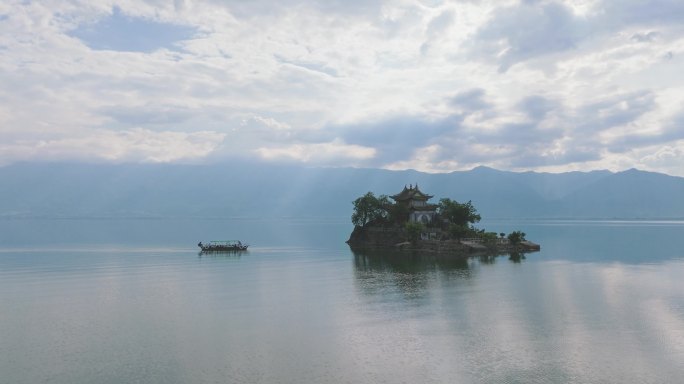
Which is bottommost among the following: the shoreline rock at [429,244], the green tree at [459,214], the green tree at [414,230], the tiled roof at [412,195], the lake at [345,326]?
the lake at [345,326]

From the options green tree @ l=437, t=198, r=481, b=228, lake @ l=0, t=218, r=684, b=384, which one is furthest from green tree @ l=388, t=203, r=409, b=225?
lake @ l=0, t=218, r=684, b=384

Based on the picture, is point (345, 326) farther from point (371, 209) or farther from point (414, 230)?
point (371, 209)

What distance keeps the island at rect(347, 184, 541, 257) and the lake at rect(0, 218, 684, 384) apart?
88.5 feet

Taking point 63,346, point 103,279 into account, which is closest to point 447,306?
point 63,346

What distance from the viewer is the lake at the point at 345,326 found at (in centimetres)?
3111

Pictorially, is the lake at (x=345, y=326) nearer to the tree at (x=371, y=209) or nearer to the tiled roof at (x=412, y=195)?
the tiled roof at (x=412, y=195)

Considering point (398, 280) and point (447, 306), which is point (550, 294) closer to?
point (447, 306)

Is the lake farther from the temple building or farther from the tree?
the tree

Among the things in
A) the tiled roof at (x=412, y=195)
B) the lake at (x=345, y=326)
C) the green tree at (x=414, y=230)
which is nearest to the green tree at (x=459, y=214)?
the tiled roof at (x=412, y=195)

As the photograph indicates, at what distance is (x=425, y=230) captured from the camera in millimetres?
114688

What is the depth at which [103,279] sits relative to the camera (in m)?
71.2

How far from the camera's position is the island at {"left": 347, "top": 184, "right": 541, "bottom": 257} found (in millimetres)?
106938

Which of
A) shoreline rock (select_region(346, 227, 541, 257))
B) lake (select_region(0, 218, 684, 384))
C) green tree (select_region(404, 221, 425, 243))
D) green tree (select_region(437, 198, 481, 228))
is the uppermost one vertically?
green tree (select_region(437, 198, 481, 228))

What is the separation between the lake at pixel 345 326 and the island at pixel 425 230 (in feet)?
88.5
